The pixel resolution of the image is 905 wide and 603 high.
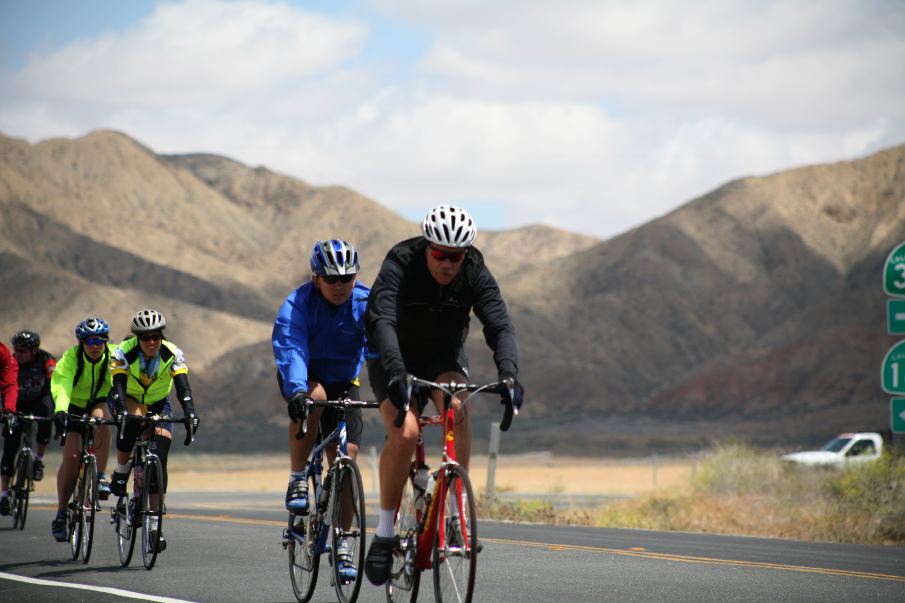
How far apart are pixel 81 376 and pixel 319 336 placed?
14.5ft

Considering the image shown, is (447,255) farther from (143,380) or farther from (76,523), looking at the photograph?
(76,523)

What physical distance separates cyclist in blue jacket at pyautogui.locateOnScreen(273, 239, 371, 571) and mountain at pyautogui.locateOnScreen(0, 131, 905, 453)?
182ft

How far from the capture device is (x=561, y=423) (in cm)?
7694

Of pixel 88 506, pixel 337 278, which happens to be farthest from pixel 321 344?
pixel 88 506

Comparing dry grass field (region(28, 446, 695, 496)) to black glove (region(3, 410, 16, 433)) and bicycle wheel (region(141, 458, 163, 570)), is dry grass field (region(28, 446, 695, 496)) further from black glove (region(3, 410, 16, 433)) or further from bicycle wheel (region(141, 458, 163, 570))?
bicycle wheel (region(141, 458, 163, 570))

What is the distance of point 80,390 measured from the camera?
12.4m

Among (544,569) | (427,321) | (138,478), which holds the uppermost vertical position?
(427,321)

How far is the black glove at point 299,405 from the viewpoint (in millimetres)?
8039

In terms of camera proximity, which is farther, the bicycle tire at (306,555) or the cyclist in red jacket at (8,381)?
the cyclist in red jacket at (8,381)

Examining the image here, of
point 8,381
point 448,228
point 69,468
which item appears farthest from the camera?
point 8,381

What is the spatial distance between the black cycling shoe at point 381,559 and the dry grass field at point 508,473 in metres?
24.5

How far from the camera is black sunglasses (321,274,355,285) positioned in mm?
8523

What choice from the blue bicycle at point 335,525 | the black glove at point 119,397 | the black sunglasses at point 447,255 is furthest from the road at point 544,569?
the black sunglasses at point 447,255

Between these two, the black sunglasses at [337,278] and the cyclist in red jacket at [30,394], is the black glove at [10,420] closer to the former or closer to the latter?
the cyclist in red jacket at [30,394]
